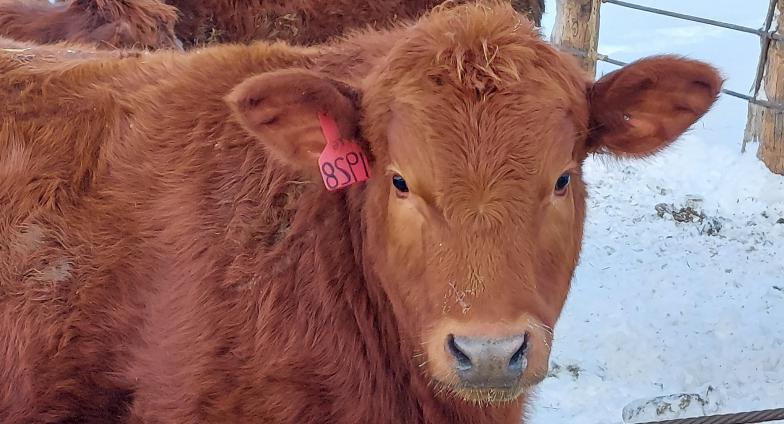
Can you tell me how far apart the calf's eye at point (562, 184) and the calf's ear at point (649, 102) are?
10.0 inches

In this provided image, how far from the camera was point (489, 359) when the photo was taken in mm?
2270

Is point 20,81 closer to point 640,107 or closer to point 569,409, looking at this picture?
point 640,107

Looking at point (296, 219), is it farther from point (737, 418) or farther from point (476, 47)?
point (737, 418)

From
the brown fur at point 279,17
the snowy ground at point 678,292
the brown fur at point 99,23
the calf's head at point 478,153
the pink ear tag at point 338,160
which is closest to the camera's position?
the calf's head at point 478,153

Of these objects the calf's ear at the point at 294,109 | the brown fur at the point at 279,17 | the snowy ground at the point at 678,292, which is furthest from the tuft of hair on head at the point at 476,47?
the brown fur at the point at 279,17

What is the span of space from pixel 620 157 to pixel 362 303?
971 millimetres

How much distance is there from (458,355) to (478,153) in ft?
1.78

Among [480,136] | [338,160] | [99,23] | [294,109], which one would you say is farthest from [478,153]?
[99,23]

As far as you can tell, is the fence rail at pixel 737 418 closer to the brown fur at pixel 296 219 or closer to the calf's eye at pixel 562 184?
the brown fur at pixel 296 219

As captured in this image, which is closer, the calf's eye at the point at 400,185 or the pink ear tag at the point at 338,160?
the calf's eye at the point at 400,185

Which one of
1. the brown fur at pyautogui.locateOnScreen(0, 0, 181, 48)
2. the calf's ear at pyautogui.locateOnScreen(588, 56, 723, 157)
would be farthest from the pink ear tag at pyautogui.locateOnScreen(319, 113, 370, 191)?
the brown fur at pyautogui.locateOnScreen(0, 0, 181, 48)

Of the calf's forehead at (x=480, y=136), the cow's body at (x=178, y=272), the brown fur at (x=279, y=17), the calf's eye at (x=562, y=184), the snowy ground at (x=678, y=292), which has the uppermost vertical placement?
the calf's forehead at (x=480, y=136)

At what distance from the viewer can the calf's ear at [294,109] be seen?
8.41ft

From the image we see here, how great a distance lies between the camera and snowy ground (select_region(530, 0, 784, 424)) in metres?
4.88
